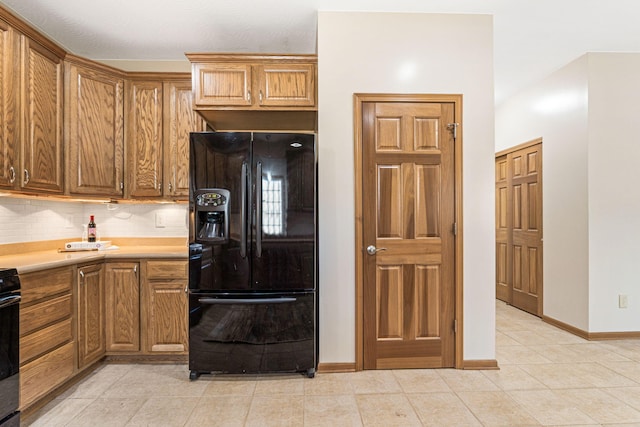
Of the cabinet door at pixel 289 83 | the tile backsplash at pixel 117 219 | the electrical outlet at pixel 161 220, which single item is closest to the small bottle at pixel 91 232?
the tile backsplash at pixel 117 219

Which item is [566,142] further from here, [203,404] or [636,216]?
[203,404]

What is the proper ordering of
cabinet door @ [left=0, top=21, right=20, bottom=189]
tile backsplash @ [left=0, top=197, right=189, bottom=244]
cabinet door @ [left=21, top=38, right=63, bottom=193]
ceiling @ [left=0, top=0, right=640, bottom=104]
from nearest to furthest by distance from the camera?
cabinet door @ [left=0, top=21, right=20, bottom=189], cabinet door @ [left=21, top=38, right=63, bottom=193], ceiling @ [left=0, top=0, right=640, bottom=104], tile backsplash @ [left=0, top=197, right=189, bottom=244]

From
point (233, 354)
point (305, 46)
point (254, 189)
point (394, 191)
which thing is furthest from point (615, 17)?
point (233, 354)

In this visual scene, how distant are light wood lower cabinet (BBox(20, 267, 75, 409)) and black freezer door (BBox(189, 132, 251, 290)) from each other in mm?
812

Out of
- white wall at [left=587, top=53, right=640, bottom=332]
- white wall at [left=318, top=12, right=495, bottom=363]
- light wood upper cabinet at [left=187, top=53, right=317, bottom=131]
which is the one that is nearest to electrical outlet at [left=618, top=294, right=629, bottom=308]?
white wall at [left=587, top=53, right=640, bottom=332]

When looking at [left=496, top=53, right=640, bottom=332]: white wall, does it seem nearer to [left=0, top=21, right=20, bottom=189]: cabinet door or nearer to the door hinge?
the door hinge

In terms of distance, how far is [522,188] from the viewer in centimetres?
443

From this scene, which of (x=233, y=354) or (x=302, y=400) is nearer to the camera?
(x=302, y=400)

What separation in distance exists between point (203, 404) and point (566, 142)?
4.09 meters

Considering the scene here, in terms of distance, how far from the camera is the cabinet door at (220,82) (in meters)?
2.73

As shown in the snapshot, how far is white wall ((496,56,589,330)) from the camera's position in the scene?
3.42 meters

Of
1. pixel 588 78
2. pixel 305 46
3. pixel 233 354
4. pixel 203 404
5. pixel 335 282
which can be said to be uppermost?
pixel 305 46

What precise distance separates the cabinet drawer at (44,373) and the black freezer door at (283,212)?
1313mm

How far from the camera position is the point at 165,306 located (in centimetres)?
276
